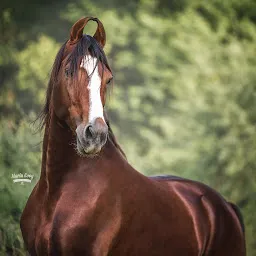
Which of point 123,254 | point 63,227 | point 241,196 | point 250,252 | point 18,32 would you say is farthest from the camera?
point 18,32

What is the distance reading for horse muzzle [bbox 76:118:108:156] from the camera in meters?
2.79

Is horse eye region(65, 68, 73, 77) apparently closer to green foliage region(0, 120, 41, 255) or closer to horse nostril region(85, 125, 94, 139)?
horse nostril region(85, 125, 94, 139)

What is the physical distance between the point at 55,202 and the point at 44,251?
0.28m

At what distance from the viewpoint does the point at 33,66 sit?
24.4ft

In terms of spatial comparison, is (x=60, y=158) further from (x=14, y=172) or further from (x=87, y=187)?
(x=14, y=172)

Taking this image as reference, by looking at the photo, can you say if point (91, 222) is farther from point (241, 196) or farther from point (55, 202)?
point (241, 196)

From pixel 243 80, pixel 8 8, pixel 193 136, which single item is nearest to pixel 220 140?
pixel 193 136

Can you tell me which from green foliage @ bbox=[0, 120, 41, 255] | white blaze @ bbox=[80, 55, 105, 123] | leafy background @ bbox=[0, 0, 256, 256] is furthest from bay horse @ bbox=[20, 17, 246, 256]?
leafy background @ bbox=[0, 0, 256, 256]

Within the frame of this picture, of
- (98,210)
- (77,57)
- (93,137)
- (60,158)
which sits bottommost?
(98,210)

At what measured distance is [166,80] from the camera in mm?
9281

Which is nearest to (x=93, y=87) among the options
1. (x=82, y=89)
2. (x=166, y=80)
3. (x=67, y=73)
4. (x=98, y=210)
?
(x=82, y=89)

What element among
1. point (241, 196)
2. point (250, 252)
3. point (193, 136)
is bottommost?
point (250, 252)

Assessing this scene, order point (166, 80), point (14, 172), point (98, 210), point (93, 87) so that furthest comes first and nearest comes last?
1. point (166, 80)
2. point (14, 172)
3. point (98, 210)
4. point (93, 87)

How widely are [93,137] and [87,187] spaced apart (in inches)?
17.4
